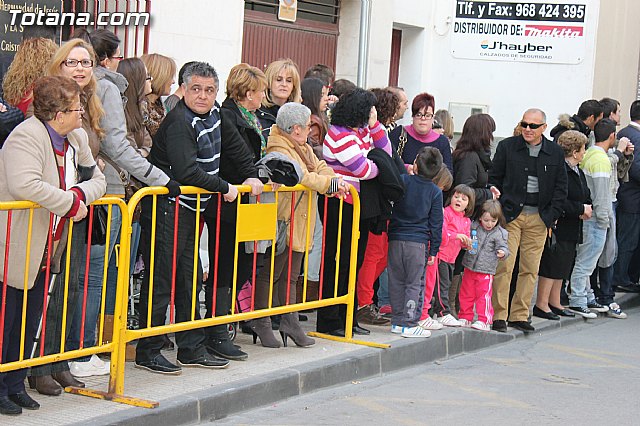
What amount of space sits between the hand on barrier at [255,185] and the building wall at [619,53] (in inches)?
375

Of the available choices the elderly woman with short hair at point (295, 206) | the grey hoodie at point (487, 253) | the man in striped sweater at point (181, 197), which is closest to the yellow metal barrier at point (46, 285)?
the man in striped sweater at point (181, 197)

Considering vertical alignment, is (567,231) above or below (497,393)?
above

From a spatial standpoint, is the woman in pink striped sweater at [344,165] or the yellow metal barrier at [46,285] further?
the woman in pink striped sweater at [344,165]

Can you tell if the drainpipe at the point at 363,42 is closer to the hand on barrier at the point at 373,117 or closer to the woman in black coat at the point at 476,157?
the woman in black coat at the point at 476,157

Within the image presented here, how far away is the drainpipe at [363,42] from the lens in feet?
48.4

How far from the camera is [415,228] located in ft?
29.8

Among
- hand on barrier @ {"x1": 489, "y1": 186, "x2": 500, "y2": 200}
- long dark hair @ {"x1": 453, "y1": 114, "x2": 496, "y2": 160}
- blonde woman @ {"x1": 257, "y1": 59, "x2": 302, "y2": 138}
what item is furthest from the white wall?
hand on barrier @ {"x1": 489, "y1": 186, "x2": 500, "y2": 200}

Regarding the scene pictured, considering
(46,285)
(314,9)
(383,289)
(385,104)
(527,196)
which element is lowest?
(383,289)

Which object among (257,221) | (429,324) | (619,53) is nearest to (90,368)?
(257,221)

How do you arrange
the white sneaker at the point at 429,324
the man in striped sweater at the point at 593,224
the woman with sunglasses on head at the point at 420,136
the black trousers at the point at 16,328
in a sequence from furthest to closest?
the man in striped sweater at the point at 593,224, the woman with sunglasses on head at the point at 420,136, the white sneaker at the point at 429,324, the black trousers at the point at 16,328

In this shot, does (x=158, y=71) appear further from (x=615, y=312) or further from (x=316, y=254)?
(x=615, y=312)

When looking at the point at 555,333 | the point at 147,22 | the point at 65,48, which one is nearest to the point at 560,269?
the point at 555,333

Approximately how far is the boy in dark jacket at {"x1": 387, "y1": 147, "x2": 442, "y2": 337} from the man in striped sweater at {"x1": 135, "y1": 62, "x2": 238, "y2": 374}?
2.03 meters

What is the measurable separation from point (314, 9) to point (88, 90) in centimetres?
816
